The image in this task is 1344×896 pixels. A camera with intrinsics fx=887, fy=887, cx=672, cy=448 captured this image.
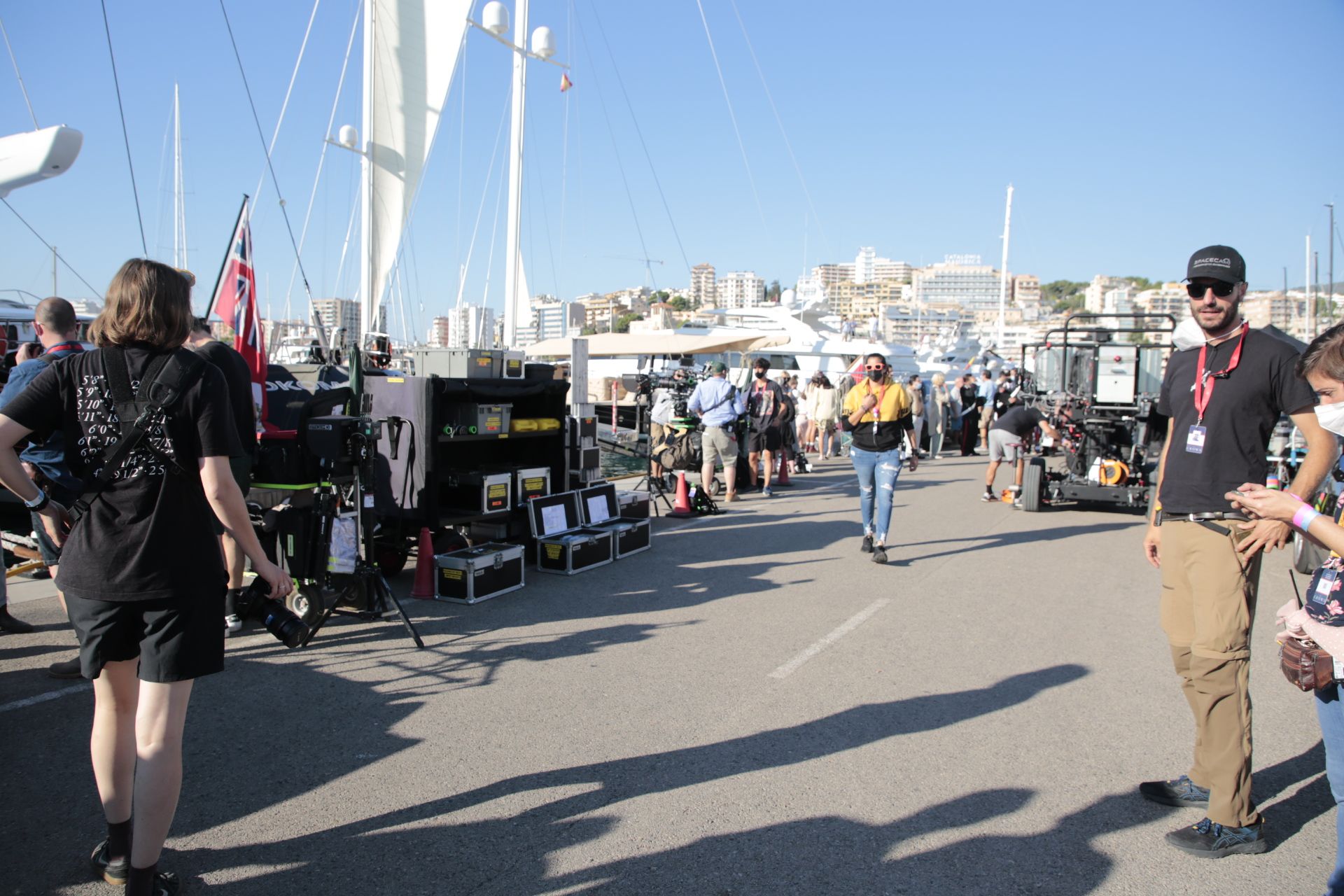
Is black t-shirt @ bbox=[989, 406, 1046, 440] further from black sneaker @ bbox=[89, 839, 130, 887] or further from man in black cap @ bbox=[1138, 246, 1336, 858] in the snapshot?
black sneaker @ bbox=[89, 839, 130, 887]

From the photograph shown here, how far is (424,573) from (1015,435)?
9452 millimetres

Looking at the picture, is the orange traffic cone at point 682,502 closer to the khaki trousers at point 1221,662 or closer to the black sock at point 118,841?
the khaki trousers at point 1221,662

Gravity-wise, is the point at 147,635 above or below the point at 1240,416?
below

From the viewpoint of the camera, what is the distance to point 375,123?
1822 centimetres

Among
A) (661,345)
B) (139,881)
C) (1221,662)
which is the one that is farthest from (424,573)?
(661,345)

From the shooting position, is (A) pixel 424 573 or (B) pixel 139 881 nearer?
(B) pixel 139 881

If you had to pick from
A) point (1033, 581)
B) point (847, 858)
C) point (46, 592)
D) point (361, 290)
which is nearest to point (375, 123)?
point (361, 290)

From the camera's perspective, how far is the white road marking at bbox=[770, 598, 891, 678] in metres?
5.59

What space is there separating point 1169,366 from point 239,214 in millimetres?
7619

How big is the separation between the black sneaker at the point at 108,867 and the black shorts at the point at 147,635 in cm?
75

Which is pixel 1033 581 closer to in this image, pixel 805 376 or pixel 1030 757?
pixel 1030 757

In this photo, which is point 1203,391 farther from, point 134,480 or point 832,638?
point 134,480

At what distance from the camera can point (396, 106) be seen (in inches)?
727

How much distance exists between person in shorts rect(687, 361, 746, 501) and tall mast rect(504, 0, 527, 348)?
19.9ft
